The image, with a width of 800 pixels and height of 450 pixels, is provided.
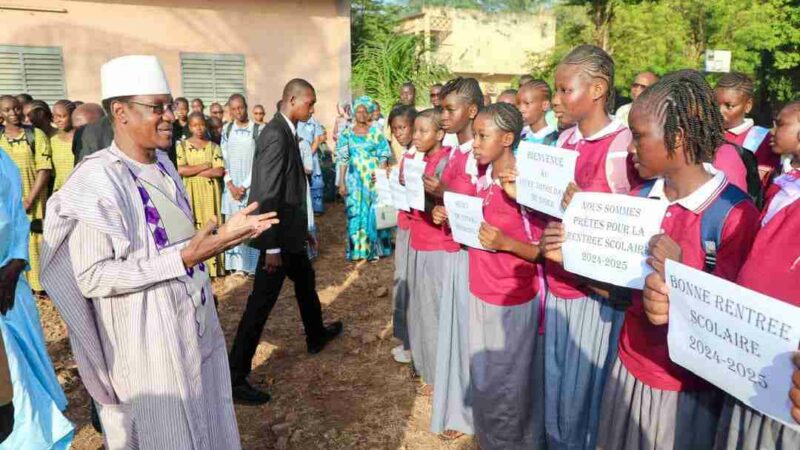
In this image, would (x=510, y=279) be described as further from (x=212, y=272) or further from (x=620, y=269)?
(x=212, y=272)

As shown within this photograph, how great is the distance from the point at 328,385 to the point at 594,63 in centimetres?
305

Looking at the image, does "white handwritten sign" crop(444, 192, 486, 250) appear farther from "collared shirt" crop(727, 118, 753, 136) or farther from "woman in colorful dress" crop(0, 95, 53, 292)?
"woman in colorful dress" crop(0, 95, 53, 292)

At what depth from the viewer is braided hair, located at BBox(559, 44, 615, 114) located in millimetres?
2723

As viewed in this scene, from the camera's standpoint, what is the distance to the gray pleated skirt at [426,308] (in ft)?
12.9

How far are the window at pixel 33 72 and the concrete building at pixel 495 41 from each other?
65.0 ft

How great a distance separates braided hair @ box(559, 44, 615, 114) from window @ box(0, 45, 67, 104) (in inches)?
399

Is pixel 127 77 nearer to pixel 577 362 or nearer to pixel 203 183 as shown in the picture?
pixel 577 362

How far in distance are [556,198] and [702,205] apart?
2.75 feet

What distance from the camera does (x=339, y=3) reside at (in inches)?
454

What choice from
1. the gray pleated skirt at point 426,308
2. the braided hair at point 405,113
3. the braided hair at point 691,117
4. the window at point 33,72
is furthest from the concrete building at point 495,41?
the braided hair at point 691,117

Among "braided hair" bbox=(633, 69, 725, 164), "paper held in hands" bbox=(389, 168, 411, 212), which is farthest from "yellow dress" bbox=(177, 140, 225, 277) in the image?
"braided hair" bbox=(633, 69, 725, 164)

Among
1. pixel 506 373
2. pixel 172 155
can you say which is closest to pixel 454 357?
pixel 506 373

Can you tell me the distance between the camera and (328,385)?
4348 mm

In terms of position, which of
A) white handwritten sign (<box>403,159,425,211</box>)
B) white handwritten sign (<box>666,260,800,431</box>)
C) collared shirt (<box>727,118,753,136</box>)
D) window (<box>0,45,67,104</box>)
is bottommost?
white handwritten sign (<box>666,260,800,431</box>)
